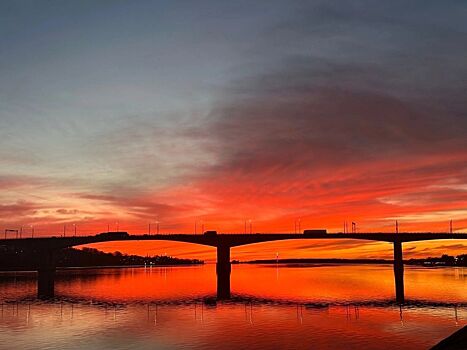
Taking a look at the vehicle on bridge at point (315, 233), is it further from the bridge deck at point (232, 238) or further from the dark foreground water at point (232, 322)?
the dark foreground water at point (232, 322)

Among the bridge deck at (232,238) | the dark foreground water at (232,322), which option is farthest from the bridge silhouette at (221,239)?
the dark foreground water at (232,322)

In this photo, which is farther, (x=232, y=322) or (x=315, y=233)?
(x=315, y=233)

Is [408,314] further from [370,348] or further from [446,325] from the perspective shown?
[370,348]

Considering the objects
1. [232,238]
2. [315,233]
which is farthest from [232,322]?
[315,233]

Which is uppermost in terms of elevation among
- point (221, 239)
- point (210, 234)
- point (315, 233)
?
point (210, 234)

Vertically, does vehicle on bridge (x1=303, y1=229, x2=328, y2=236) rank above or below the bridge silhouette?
above

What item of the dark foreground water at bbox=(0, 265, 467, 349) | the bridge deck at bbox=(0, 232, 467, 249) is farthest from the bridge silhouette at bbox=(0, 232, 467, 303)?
the dark foreground water at bbox=(0, 265, 467, 349)

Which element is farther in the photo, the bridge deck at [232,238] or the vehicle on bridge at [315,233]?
the vehicle on bridge at [315,233]

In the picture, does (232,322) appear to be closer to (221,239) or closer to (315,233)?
(221,239)

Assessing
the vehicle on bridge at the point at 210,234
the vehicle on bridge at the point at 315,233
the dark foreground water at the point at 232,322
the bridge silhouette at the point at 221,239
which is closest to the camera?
the dark foreground water at the point at 232,322

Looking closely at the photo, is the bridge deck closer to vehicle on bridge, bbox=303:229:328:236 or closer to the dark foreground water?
vehicle on bridge, bbox=303:229:328:236

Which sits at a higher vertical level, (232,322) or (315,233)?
(315,233)

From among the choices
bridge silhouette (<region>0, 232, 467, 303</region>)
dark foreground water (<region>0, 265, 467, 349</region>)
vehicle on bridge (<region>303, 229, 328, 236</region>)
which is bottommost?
dark foreground water (<region>0, 265, 467, 349</region>)

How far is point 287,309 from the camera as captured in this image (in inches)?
2608
